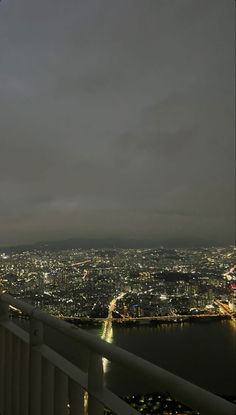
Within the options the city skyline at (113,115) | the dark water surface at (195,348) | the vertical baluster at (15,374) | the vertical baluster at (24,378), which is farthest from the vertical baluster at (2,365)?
the dark water surface at (195,348)

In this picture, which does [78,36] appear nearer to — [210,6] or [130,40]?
[130,40]

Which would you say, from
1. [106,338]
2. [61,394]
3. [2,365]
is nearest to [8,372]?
[2,365]

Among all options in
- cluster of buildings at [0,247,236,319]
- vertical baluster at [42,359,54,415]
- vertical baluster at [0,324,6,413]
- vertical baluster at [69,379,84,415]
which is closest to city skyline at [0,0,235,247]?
cluster of buildings at [0,247,236,319]

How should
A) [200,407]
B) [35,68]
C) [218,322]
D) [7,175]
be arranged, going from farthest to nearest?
1. [218,322]
2. [7,175]
3. [35,68]
4. [200,407]

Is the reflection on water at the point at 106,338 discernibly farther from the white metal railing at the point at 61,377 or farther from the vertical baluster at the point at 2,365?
the vertical baluster at the point at 2,365

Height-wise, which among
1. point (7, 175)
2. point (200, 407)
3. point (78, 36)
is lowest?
point (200, 407)

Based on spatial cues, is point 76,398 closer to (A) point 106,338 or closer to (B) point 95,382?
(B) point 95,382

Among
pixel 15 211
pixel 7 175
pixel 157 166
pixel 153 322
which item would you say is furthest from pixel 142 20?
pixel 157 166

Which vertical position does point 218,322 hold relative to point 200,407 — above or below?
below

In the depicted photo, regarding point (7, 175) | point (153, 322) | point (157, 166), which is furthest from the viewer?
point (157, 166)
